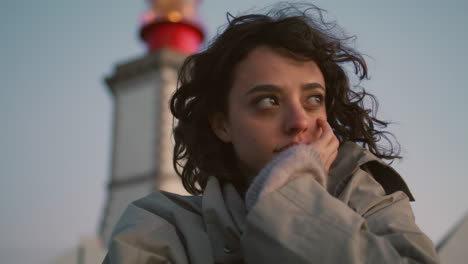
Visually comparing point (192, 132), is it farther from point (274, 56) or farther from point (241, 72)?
point (274, 56)

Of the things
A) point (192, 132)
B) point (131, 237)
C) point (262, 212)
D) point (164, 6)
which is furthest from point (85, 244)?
point (164, 6)

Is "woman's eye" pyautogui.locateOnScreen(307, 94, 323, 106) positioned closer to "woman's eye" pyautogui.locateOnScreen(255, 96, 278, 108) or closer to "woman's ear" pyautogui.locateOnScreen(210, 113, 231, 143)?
"woman's eye" pyautogui.locateOnScreen(255, 96, 278, 108)

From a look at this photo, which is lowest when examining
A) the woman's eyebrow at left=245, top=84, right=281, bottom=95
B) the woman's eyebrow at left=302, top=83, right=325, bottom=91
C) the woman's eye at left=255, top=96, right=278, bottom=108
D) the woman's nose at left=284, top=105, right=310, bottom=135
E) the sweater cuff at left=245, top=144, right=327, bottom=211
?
the sweater cuff at left=245, top=144, right=327, bottom=211

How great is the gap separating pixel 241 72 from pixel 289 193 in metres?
0.70

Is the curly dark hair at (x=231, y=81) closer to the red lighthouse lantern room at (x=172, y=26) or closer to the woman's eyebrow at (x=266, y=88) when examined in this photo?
the woman's eyebrow at (x=266, y=88)

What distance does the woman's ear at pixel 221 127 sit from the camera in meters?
1.91

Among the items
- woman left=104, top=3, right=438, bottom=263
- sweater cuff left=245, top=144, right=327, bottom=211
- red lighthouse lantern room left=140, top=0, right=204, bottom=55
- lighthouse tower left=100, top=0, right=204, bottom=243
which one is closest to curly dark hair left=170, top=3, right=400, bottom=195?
woman left=104, top=3, right=438, bottom=263

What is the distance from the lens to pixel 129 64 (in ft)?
37.2

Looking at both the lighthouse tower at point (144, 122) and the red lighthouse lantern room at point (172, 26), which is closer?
the lighthouse tower at point (144, 122)

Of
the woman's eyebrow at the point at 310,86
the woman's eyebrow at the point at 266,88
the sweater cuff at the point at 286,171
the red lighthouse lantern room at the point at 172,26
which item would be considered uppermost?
the red lighthouse lantern room at the point at 172,26

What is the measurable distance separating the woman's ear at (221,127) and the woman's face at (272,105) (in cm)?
15

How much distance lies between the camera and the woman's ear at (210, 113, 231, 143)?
1911mm

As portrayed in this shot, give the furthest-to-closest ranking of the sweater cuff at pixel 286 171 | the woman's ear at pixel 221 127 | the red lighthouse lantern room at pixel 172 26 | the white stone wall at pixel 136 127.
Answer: the red lighthouse lantern room at pixel 172 26
the white stone wall at pixel 136 127
the woman's ear at pixel 221 127
the sweater cuff at pixel 286 171

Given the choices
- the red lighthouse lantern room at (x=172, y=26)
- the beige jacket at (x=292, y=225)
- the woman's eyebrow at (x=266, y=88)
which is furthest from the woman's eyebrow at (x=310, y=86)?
the red lighthouse lantern room at (x=172, y=26)
